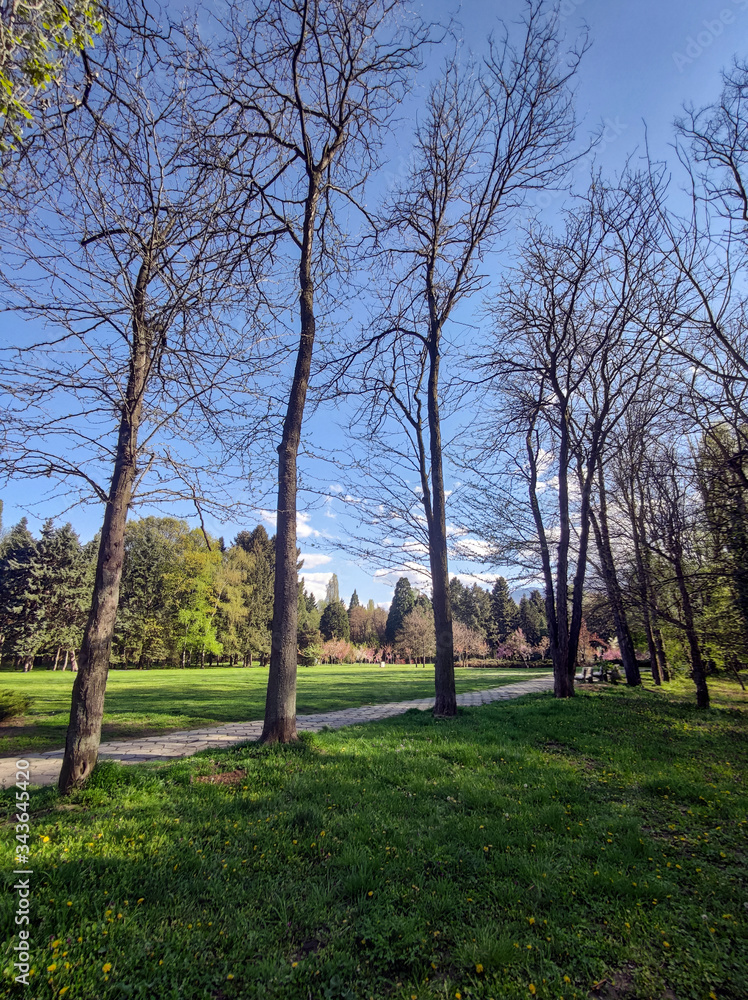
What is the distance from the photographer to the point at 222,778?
187 inches

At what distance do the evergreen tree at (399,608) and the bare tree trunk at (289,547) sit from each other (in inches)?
2021

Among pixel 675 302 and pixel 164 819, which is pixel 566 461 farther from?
pixel 164 819

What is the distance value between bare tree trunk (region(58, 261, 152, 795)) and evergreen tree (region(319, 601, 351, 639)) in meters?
55.9

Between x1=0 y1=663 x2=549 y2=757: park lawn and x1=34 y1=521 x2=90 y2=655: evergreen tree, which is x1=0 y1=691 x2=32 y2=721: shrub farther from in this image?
x1=34 y1=521 x2=90 y2=655: evergreen tree

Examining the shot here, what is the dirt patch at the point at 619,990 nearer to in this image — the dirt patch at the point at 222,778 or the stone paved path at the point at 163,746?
the dirt patch at the point at 222,778

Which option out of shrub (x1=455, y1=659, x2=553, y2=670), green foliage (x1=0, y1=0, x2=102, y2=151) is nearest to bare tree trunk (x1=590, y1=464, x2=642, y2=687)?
green foliage (x1=0, y1=0, x2=102, y2=151)

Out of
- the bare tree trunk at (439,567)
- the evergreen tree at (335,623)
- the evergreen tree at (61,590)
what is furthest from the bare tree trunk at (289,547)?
the evergreen tree at (335,623)

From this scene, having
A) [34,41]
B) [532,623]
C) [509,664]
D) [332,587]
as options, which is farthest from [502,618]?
[34,41]

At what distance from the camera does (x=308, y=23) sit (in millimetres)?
6914

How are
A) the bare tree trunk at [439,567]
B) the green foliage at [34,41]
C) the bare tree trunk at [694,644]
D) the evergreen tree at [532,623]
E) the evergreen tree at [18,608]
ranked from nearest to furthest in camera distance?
the green foliage at [34,41] → the bare tree trunk at [439,567] → the bare tree trunk at [694,644] → the evergreen tree at [18,608] → the evergreen tree at [532,623]

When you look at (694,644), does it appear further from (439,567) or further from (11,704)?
(11,704)

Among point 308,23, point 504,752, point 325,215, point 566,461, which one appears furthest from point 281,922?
point 566,461

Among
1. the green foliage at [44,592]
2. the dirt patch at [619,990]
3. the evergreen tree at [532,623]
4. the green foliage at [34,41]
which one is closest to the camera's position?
the dirt patch at [619,990]

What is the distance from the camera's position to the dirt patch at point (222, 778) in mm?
4617
